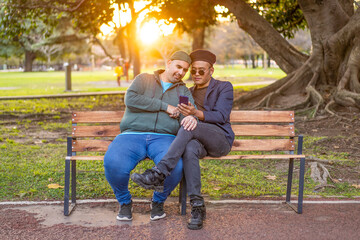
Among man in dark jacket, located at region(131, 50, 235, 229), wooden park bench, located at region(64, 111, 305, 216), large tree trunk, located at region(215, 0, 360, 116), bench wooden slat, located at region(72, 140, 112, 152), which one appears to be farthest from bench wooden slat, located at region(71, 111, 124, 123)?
large tree trunk, located at region(215, 0, 360, 116)

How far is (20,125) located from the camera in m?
9.76

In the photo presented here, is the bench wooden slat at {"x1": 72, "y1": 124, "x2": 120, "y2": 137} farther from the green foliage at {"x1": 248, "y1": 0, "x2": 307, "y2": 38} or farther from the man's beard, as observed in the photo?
the green foliage at {"x1": 248, "y1": 0, "x2": 307, "y2": 38}

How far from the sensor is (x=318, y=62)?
10805 mm

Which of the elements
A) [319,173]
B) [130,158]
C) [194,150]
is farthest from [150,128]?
[319,173]

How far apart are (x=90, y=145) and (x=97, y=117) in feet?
1.03

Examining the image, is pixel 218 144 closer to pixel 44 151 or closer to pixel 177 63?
pixel 177 63

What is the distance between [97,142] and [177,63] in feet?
3.67

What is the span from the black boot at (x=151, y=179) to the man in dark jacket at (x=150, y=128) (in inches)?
7.0

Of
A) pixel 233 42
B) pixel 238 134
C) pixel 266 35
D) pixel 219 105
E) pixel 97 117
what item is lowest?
pixel 238 134

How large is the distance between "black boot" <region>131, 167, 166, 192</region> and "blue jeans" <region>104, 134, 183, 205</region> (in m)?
0.17

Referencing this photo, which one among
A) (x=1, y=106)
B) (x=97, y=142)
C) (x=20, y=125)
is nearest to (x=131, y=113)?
(x=97, y=142)

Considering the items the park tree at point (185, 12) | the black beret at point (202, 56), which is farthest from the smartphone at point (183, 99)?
the park tree at point (185, 12)

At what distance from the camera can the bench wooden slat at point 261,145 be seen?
15.0 feet

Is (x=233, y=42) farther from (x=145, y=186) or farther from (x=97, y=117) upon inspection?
(x=145, y=186)
